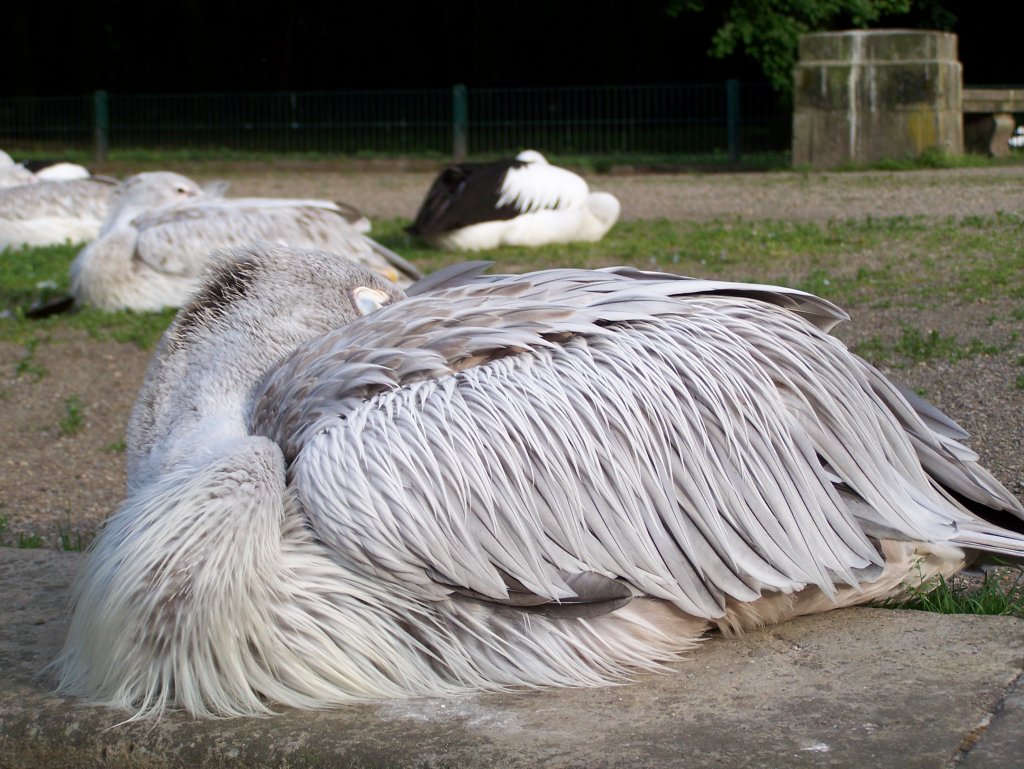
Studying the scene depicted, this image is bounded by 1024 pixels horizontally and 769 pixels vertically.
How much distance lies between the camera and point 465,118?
61.9 feet

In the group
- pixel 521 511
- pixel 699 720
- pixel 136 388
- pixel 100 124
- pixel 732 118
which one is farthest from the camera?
pixel 100 124

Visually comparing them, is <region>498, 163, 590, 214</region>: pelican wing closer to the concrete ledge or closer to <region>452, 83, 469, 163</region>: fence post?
the concrete ledge

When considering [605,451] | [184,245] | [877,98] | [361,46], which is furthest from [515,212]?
[361,46]

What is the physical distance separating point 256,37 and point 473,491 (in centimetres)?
2664

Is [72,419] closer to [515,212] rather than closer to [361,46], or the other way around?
[515,212]

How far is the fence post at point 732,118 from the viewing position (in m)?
17.2

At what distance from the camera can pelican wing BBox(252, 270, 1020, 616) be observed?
264cm

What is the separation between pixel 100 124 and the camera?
19.8m

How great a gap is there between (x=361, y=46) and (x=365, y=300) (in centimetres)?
2515

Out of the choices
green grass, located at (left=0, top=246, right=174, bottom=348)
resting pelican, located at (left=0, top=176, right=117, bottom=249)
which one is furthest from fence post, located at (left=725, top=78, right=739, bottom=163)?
green grass, located at (left=0, top=246, right=174, bottom=348)

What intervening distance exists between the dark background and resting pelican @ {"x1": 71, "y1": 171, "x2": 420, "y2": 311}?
1695 cm

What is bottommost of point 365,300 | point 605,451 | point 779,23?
point 605,451

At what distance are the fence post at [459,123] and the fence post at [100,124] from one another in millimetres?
5221

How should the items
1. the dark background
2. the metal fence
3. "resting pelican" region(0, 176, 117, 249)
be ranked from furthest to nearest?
the dark background < the metal fence < "resting pelican" region(0, 176, 117, 249)
